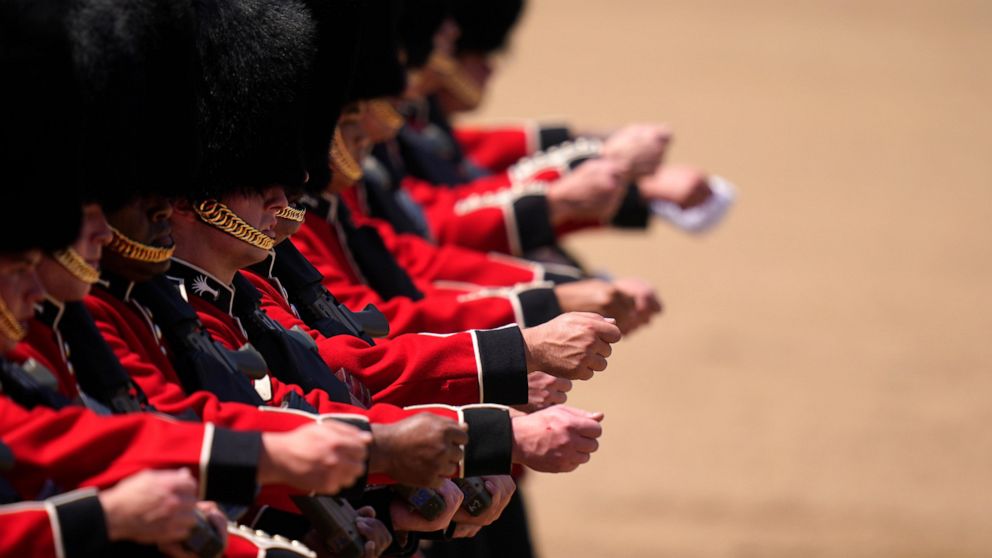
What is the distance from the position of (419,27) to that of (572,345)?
2684 mm

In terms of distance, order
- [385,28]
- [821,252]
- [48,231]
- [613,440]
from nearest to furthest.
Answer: [48,231] → [385,28] → [613,440] → [821,252]

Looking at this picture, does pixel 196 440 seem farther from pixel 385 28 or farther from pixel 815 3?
pixel 815 3

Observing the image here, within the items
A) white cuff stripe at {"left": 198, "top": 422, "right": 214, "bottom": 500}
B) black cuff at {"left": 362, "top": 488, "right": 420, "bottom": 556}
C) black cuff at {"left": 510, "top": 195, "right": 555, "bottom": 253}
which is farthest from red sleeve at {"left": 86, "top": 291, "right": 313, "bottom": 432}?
black cuff at {"left": 510, "top": 195, "right": 555, "bottom": 253}

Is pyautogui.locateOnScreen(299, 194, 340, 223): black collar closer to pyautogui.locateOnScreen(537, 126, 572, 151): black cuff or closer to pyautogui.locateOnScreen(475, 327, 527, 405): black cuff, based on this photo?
pyautogui.locateOnScreen(475, 327, 527, 405): black cuff

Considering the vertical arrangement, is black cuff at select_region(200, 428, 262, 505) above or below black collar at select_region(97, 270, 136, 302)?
below

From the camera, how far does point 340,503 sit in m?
4.14

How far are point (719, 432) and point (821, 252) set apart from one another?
10.1 ft

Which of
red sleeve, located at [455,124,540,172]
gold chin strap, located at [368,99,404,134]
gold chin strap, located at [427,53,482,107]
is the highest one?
gold chin strap, located at [427,53,482,107]

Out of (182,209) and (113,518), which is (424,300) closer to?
(182,209)

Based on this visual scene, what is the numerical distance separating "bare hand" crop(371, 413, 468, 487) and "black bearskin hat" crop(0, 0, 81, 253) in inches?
27.1

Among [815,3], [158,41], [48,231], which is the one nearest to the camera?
[48,231]

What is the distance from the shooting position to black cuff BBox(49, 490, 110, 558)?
3.33 metres

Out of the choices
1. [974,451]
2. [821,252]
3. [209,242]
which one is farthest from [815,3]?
[209,242]

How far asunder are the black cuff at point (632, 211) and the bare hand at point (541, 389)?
2419 millimetres
